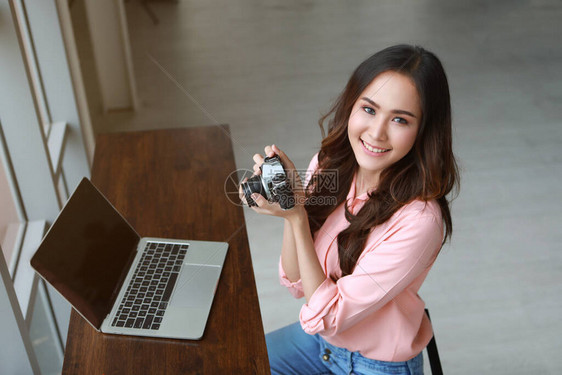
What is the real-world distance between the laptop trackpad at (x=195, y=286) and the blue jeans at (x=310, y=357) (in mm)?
303

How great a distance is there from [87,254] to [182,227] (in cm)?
30

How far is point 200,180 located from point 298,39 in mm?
3027

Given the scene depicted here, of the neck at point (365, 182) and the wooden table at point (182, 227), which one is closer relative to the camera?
the wooden table at point (182, 227)

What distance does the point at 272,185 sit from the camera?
1127 millimetres

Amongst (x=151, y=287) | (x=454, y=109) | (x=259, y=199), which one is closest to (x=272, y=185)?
(x=259, y=199)

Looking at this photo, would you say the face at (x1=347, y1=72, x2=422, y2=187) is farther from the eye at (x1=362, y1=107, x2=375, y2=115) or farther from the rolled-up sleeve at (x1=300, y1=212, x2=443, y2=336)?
the rolled-up sleeve at (x1=300, y1=212, x2=443, y2=336)

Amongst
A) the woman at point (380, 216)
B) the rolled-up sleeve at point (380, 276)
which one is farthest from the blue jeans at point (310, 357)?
the rolled-up sleeve at point (380, 276)

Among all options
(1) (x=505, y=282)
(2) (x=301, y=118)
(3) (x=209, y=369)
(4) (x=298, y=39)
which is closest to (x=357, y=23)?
(4) (x=298, y=39)

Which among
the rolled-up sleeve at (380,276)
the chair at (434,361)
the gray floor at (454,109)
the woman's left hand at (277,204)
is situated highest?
the woman's left hand at (277,204)

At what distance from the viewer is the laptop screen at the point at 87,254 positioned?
1080mm

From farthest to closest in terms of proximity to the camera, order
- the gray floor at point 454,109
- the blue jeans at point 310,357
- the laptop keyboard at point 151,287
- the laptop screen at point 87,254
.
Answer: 1. the gray floor at point 454,109
2. the blue jeans at point 310,357
3. the laptop keyboard at point 151,287
4. the laptop screen at point 87,254

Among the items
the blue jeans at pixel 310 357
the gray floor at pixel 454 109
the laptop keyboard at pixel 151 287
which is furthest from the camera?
the gray floor at pixel 454 109

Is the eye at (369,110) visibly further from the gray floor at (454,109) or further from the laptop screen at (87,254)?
the gray floor at (454,109)

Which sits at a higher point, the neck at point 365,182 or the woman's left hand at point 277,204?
the woman's left hand at point 277,204
